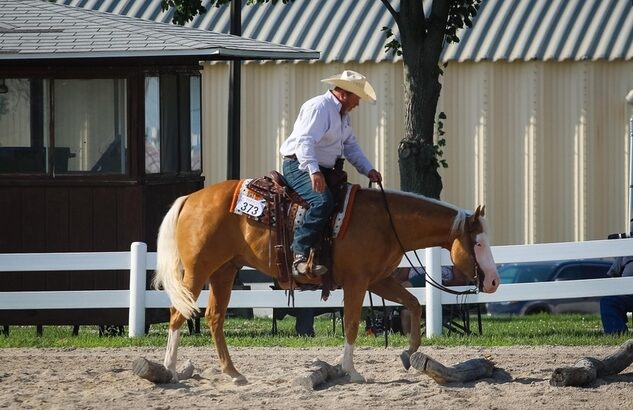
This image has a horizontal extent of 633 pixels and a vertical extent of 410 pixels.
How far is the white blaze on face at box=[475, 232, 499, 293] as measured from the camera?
966 centimetres

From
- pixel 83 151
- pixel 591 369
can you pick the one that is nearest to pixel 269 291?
pixel 83 151

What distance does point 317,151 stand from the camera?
387 inches

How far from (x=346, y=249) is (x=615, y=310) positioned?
4508 millimetres

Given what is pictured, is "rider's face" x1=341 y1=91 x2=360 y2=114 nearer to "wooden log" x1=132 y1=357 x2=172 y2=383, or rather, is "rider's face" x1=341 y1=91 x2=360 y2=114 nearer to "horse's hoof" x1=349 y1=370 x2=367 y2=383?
"horse's hoof" x1=349 y1=370 x2=367 y2=383

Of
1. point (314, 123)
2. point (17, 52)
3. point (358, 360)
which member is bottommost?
point (358, 360)

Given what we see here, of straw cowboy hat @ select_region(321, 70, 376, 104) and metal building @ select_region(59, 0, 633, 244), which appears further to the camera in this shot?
metal building @ select_region(59, 0, 633, 244)

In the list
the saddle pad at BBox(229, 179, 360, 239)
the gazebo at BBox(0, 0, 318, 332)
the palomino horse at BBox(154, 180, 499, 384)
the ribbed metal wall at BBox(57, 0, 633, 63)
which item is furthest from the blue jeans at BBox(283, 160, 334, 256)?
the ribbed metal wall at BBox(57, 0, 633, 63)

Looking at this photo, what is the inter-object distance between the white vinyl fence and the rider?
3.32 m

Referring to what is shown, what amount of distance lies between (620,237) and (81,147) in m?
5.96

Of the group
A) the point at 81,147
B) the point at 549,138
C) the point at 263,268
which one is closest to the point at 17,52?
the point at 81,147

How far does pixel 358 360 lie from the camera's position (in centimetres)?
1109

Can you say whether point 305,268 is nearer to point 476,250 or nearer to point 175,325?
point 175,325

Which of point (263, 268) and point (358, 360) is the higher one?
point (263, 268)

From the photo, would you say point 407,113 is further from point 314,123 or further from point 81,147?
point 314,123
